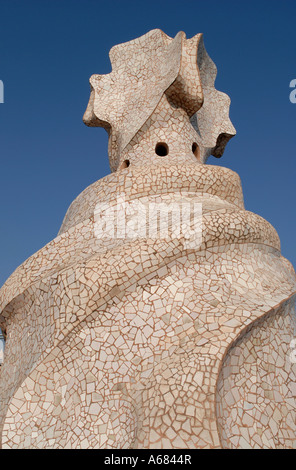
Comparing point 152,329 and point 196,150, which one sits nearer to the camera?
point 152,329

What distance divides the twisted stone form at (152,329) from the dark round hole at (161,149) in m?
1.33

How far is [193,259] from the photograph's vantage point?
529cm

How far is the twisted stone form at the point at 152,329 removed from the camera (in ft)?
13.8

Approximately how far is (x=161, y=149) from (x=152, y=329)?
4.13 m

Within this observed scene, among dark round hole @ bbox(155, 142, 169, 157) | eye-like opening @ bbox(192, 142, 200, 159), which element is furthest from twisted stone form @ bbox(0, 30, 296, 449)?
eye-like opening @ bbox(192, 142, 200, 159)

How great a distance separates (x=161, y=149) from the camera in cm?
814

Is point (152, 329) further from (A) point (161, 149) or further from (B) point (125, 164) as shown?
(A) point (161, 149)

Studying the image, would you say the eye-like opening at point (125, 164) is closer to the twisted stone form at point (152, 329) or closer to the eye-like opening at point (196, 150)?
the eye-like opening at point (196, 150)

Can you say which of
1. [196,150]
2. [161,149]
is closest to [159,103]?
[161,149]

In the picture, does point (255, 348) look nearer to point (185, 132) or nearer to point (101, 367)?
point (101, 367)

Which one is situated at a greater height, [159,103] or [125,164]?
[159,103]

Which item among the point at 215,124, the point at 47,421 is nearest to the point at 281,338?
the point at 47,421

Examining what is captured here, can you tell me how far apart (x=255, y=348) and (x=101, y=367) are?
1585 mm

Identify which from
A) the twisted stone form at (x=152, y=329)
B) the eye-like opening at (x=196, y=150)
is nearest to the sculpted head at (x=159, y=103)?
the eye-like opening at (x=196, y=150)
